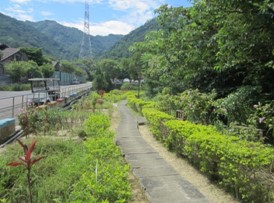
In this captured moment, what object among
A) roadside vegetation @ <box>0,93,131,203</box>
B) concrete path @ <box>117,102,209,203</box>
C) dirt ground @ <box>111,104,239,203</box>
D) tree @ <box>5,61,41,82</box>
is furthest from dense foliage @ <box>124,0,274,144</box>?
tree @ <box>5,61,41,82</box>

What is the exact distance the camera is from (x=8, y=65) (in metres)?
47.3

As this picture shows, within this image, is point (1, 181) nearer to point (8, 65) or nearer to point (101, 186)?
point (101, 186)

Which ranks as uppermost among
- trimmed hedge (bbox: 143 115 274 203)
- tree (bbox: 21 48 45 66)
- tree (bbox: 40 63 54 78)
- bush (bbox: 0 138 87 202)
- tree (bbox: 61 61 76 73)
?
tree (bbox: 21 48 45 66)

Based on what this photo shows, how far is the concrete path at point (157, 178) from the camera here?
500cm

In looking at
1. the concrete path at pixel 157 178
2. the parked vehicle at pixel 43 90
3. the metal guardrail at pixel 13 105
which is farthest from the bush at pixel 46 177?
the parked vehicle at pixel 43 90

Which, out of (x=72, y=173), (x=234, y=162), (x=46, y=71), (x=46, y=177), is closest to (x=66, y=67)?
(x=46, y=71)

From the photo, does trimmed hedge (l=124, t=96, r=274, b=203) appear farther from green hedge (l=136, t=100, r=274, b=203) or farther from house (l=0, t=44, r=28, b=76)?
house (l=0, t=44, r=28, b=76)

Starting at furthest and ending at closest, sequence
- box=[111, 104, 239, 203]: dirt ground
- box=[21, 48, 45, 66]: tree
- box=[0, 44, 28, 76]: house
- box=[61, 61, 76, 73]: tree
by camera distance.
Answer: box=[61, 61, 76, 73]: tree < box=[21, 48, 45, 66]: tree < box=[0, 44, 28, 76]: house < box=[111, 104, 239, 203]: dirt ground

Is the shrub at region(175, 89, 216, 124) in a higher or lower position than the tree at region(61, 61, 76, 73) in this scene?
lower

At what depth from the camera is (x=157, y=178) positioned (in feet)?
19.6

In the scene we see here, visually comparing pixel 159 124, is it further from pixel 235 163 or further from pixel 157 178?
pixel 235 163

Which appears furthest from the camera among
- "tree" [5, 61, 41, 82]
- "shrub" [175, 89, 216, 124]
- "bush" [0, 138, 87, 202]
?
"tree" [5, 61, 41, 82]

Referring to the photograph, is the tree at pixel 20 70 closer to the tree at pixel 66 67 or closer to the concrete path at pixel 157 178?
the tree at pixel 66 67

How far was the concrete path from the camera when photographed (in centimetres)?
500
